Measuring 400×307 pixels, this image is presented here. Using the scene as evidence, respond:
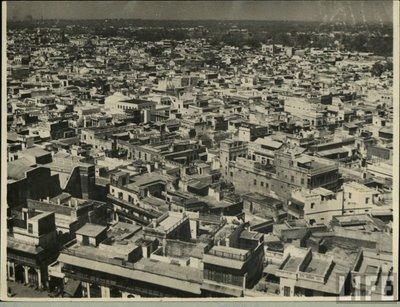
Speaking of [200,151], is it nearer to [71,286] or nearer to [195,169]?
[195,169]

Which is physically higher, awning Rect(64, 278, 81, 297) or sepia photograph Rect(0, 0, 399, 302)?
sepia photograph Rect(0, 0, 399, 302)

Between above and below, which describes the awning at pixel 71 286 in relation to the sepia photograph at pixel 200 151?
below

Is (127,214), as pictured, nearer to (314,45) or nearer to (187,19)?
(187,19)

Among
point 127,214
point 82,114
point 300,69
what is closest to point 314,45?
point 300,69

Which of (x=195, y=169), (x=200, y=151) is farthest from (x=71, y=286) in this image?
(x=200, y=151)

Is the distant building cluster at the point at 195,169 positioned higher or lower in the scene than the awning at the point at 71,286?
higher
